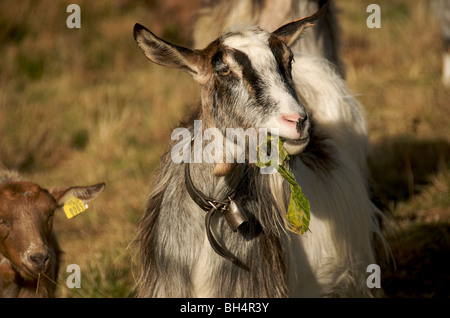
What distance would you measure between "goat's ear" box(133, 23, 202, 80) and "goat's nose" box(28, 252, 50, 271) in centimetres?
148

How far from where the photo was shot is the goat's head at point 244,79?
11.4 ft

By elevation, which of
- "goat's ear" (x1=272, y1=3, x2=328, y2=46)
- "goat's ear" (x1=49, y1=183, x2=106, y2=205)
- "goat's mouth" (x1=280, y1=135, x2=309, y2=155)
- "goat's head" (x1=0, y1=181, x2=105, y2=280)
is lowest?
"goat's head" (x1=0, y1=181, x2=105, y2=280)

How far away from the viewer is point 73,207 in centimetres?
437

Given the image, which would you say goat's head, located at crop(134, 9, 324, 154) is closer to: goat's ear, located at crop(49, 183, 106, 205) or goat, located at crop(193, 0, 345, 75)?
goat's ear, located at crop(49, 183, 106, 205)

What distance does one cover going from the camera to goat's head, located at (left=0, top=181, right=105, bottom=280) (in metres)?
4.04

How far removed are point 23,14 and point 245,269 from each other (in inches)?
378

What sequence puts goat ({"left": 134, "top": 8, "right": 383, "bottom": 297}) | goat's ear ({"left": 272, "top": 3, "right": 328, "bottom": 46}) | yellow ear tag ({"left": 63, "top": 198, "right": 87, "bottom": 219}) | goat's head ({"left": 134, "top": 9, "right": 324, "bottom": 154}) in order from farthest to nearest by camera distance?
1. yellow ear tag ({"left": 63, "top": 198, "right": 87, "bottom": 219})
2. goat's ear ({"left": 272, "top": 3, "right": 328, "bottom": 46})
3. goat ({"left": 134, "top": 8, "right": 383, "bottom": 297})
4. goat's head ({"left": 134, "top": 9, "right": 324, "bottom": 154})

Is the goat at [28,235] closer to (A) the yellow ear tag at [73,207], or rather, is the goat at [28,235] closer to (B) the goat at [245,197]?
(A) the yellow ear tag at [73,207]

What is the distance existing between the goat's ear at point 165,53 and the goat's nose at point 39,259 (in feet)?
4.85

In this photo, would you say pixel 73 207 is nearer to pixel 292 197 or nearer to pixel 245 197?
pixel 245 197

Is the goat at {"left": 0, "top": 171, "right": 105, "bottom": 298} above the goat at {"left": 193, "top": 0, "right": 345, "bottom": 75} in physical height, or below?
below

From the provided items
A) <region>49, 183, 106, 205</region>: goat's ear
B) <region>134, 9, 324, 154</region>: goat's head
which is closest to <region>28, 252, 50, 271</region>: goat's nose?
<region>49, 183, 106, 205</region>: goat's ear

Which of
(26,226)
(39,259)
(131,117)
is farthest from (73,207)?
(131,117)

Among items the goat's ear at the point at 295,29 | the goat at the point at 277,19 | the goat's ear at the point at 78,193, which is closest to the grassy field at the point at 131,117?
the goat's ear at the point at 78,193
